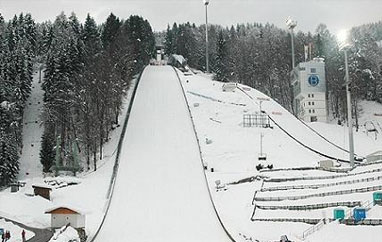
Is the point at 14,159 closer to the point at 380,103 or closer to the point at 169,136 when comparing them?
the point at 169,136

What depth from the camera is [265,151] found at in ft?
122

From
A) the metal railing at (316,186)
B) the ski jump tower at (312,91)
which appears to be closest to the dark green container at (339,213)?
the metal railing at (316,186)

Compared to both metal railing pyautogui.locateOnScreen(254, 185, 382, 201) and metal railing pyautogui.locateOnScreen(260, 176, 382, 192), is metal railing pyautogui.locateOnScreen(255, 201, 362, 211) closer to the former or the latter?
metal railing pyautogui.locateOnScreen(254, 185, 382, 201)

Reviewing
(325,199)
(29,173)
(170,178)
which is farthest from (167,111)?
(325,199)

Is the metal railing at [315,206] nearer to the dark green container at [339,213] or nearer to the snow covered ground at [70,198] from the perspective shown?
Answer: the dark green container at [339,213]

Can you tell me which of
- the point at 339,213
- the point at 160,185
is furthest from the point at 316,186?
the point at 160,185

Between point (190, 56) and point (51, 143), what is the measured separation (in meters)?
56.0

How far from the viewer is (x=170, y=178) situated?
31922 mm

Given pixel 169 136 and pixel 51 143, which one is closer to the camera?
pixel 169 136

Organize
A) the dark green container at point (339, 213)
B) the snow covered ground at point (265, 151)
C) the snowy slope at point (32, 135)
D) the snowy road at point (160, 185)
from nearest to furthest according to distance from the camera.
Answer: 1. the dark green container at point (339, 213)
2. the snow covered ground at point (265, 151)
3. the snowy road at point (160, 185)
4. the snowy slope at point (32, 135)

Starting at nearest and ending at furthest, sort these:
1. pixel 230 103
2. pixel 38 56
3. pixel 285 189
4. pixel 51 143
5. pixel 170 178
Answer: pixel 285 189
pixel 170 178
pixel 51 143
pixel 230 103
pixel 38 56

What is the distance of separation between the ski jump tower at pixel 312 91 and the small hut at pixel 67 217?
38083 mm

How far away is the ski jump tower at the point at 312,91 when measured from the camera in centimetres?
5581

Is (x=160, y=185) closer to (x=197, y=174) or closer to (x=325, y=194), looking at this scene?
(x=197, y=174)
